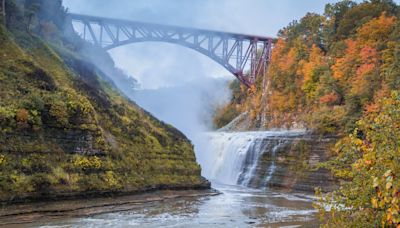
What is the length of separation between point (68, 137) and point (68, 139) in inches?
3.4

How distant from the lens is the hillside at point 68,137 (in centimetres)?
1574

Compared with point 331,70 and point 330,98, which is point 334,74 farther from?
point 330,98

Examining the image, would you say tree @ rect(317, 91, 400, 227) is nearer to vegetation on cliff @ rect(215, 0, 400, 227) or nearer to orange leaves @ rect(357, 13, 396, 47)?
vegetation on cliff @ rect(215, 0, 400, 227)

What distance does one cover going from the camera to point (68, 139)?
17922 mm

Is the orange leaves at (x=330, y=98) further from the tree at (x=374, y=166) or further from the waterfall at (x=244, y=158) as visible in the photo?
the tree at (x=374, y=166)

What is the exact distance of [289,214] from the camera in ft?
57.5

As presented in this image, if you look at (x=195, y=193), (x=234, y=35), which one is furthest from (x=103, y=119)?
(x=234, y=35)

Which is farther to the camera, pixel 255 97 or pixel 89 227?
pixel 255 97

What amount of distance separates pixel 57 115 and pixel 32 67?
3.59 meters

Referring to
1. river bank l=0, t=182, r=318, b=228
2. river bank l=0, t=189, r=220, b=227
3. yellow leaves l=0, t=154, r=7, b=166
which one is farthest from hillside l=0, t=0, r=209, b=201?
river bank l=0, t=182, r=318, b=228

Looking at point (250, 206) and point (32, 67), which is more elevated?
point (32, 67)

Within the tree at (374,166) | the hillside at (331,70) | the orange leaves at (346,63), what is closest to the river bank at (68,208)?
the tree at (374,166)

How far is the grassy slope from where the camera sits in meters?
15.7

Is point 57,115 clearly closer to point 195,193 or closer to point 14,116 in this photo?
point 14,116
